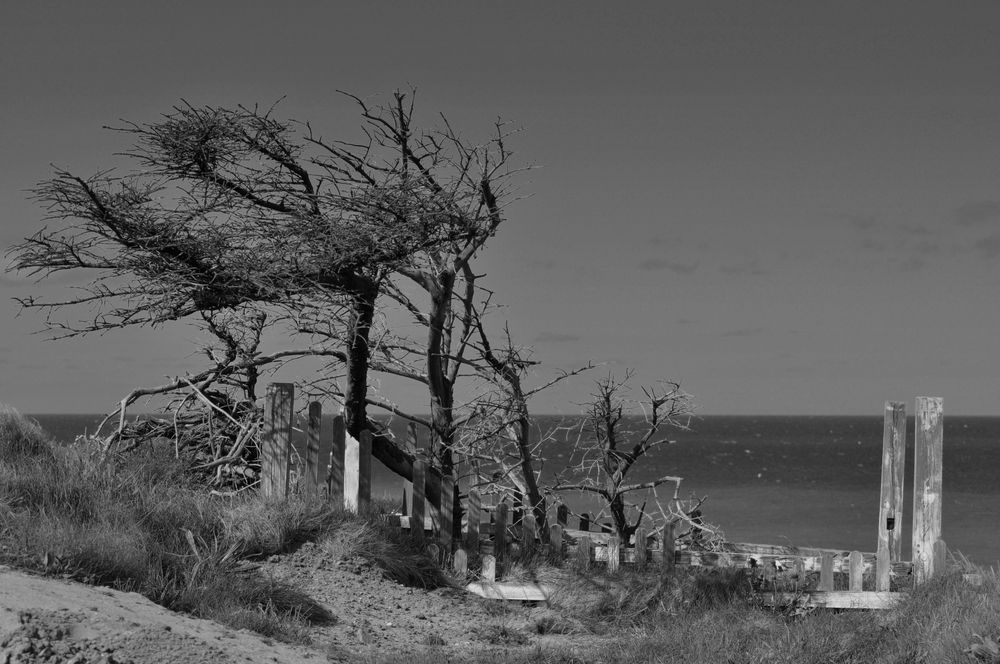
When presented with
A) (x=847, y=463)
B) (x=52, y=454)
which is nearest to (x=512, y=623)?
(x=52, y=454)

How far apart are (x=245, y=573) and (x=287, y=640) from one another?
1336 millimetres

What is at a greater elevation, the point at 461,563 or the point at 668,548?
the point at 668,548

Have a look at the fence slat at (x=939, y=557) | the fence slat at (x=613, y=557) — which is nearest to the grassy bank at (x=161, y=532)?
the fence slat at (x=613, y=557)

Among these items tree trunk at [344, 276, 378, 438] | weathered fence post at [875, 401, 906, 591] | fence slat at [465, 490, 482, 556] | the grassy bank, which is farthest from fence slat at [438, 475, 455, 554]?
weathered fence post at [875, 401, 906, 591]

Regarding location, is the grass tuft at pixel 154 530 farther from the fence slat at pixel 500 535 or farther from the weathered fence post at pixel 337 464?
the fence slat at pixel 500 535

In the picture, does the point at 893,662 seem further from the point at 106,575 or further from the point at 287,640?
the point at 106,575

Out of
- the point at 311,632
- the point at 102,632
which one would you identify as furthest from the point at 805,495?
the point at 102,632

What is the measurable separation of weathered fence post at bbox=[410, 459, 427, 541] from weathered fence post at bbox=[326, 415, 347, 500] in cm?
80

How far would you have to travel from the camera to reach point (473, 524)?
10.2 meters

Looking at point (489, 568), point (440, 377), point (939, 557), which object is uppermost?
point (440, 377)

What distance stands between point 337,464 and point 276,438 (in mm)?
710

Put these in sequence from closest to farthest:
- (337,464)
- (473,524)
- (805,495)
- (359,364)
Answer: (337,464)
(473,524)
(359,364)
(805,495)

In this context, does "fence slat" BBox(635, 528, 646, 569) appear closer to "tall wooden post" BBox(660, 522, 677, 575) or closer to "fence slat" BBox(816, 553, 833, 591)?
"tall wooden post" BBox(660, 522, 677, 575)

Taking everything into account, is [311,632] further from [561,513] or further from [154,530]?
[561,513]
